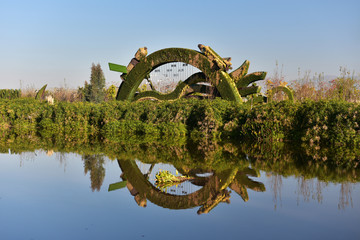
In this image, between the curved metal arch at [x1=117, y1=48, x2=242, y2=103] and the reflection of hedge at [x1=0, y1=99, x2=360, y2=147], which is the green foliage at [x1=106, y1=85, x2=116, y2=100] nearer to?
the curved metal arch at [x1=117, y1=48, x2=242, y2=103]

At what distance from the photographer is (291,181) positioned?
6789 millimetres

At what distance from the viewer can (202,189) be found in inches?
245

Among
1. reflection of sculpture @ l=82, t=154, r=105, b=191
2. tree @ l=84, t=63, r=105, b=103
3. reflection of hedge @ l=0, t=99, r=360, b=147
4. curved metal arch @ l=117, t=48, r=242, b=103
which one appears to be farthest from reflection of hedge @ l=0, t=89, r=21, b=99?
reflection of sculpture @ l=82, t=154, r=105, b=191

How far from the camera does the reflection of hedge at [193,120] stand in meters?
11.5

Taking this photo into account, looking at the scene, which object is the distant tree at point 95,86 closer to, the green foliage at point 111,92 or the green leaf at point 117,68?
the green foliage at point 111,92

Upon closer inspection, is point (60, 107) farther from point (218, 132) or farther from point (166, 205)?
point (166, 205)

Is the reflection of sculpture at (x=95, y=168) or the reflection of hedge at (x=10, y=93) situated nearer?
the reflection of sculpture at (x=95, y=168)

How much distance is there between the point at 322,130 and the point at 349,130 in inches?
31.6

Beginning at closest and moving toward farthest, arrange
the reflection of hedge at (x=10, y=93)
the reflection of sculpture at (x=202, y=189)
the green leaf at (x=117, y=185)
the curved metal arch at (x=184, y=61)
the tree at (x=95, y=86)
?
the reflection of sculpture at (x=202, y=189) → the green leaf at (x=117, y=185) → the curved metal arch at (x=184, y=61) → the tree at (x=95, y=86) → the reflection of hedge at (x=10, y=93)

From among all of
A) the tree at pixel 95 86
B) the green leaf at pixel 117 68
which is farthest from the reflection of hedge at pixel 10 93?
the green leaf at pixel 117 68

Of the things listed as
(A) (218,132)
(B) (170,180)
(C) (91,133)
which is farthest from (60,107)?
(B) (170,180)

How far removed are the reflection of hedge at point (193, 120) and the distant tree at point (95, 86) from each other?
399 inches

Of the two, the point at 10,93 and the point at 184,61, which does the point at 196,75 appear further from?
the point at 10,93

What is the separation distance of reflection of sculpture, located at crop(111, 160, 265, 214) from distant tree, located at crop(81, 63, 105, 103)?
2188 cm
